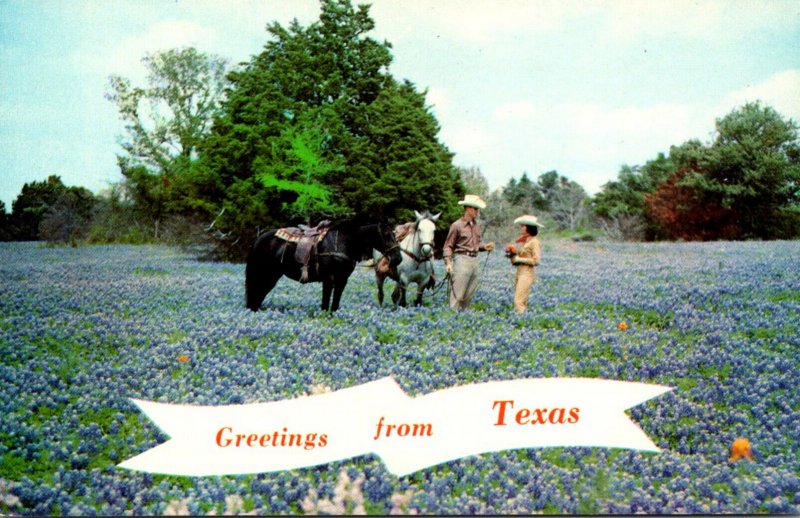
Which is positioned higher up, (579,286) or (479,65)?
(479,65)

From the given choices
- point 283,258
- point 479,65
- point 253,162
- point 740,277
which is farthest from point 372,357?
point 740,277

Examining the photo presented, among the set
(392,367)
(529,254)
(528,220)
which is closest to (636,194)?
(528,220)

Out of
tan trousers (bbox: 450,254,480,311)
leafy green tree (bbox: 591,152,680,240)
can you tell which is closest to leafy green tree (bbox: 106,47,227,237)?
tan trousers (bbox: 450,254,480,311)

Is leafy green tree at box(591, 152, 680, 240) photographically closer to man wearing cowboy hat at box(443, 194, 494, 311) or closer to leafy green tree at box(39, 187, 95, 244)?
man wearing cowboy hat at box(443, 194, 494, 311)

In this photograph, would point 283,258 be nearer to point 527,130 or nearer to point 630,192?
point 527,130

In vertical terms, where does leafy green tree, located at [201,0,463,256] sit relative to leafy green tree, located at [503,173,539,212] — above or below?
above

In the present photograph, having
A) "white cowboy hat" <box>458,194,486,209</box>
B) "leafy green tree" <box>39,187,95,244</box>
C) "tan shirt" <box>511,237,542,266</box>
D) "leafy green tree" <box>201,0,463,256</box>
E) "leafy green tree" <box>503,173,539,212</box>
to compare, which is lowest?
"tan shirt" <box>511,237,542,266</box>
